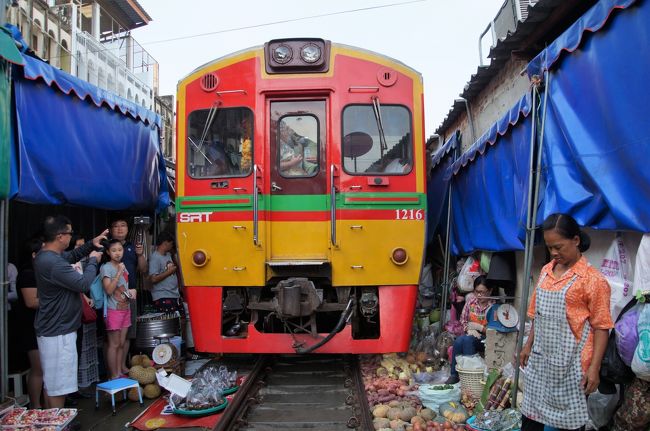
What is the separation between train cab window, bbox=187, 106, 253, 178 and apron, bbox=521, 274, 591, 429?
11.5ft

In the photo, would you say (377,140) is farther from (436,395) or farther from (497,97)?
(497,97)

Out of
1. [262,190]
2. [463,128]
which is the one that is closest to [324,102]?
[262,190]

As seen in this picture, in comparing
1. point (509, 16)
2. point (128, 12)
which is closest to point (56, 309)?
point (509, 16)

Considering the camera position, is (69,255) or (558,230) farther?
(69,255)

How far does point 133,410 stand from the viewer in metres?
4.75

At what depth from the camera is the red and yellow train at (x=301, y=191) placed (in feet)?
17.2

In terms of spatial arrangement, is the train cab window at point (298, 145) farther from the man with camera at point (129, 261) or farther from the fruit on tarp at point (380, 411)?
the fruit on tarp at point (380, 411)

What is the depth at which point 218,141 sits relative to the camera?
5562 millimetres

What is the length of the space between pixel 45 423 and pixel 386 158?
12.3 feet

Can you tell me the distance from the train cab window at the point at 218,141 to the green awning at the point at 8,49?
171 cm

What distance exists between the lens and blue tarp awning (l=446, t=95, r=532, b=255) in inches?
185

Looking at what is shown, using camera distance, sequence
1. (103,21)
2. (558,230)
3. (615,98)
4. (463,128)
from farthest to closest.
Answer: (103,21)
(463,128)
(615,98)
(558,230)

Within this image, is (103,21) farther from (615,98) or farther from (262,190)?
(615,98)

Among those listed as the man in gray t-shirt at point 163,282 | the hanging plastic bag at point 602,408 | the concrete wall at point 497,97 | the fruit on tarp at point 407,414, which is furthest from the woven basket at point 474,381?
the man in gray t-shirt at point 163,282
